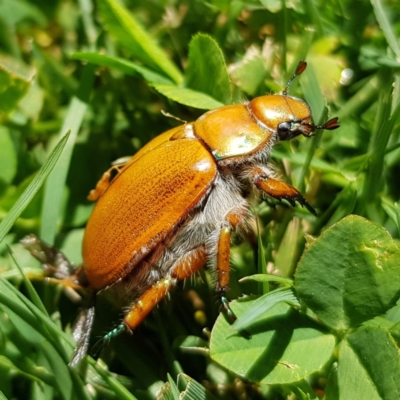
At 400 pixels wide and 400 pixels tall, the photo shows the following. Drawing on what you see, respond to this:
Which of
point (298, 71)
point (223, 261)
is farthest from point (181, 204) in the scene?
point (298, 71)

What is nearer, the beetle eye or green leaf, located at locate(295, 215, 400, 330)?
green leaf, located at locate(295, 215, 400, 330)

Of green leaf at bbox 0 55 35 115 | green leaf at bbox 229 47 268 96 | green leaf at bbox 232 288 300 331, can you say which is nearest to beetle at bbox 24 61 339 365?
green leaf at bbox 229 47 268 96

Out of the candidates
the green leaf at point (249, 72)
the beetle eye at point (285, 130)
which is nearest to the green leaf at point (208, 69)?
the green leaf at point (249, 72)

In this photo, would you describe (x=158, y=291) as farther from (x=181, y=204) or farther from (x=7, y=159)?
(x=7, y=159)

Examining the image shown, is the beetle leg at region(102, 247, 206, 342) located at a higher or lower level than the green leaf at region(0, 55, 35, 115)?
lower

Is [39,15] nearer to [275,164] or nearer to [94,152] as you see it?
[94,152]

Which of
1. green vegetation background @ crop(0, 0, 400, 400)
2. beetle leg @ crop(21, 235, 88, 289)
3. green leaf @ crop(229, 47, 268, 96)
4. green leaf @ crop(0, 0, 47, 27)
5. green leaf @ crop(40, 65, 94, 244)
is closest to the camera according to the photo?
green vegetation background @ crop(0, 0, 400, 400)

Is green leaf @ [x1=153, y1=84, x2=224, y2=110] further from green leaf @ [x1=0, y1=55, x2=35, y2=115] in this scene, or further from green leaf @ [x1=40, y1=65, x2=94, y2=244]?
green leaf @ [x1=0, y1=55, x2=35, y2=115]
